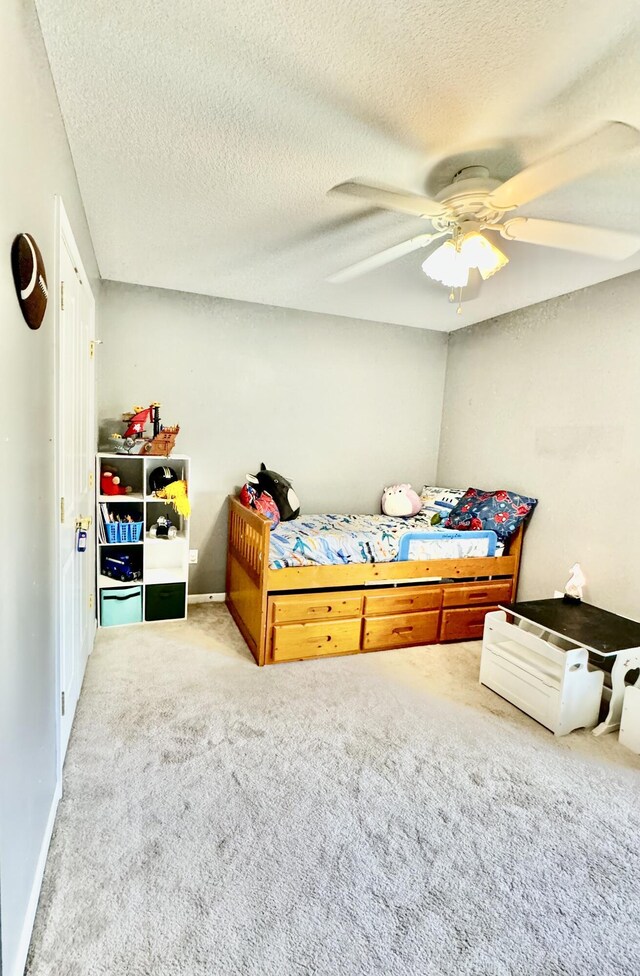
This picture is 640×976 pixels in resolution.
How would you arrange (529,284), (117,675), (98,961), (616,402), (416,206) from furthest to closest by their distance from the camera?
Answer: (529,284) < (616,402) < (117,675) < (416,206) < (98,961)

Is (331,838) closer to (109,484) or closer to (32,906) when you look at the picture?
(32,906)

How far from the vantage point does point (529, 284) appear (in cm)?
294

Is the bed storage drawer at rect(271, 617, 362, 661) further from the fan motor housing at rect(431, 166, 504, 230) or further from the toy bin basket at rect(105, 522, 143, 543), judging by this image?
the fan motor housing at rect(431, 166, 504, 230)

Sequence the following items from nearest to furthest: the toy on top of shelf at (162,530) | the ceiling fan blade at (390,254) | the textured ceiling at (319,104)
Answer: the textured ceiling at (319,104)
the ceiling fan blade at (390,254)
the toy on top of shelf at (162,530)

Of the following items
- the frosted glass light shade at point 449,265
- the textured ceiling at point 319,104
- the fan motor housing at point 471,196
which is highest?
the textured ceiling at point 319,104

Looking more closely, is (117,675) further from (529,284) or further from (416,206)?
(529,284)

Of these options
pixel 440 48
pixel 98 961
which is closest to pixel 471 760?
pixel 98 961

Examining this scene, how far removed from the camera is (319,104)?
1.48 meters

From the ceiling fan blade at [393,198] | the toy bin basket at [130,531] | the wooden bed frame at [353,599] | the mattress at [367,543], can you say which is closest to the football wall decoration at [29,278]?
the ceiling fan blade at [393,198]

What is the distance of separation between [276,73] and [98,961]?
7.91ft

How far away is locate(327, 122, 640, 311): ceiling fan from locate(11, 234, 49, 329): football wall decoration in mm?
983

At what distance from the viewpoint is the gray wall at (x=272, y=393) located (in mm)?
3461

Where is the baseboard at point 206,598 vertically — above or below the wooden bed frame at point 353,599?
below

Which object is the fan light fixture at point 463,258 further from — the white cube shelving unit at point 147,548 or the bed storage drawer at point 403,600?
the white cube shelving unit at point 147,548
